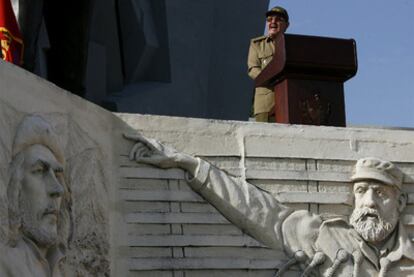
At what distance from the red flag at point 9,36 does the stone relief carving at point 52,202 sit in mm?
636

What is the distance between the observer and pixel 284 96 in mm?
7203

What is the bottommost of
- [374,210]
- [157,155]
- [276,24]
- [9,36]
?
[374,210]

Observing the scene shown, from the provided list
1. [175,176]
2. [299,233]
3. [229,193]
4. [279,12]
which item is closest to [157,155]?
[175,176]

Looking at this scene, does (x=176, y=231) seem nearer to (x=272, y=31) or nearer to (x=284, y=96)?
(x=284, y=96)

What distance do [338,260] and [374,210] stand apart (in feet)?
1.02

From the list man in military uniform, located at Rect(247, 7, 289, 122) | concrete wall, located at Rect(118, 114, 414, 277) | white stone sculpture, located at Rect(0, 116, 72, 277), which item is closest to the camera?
white stone sculpture, located at Rect(0, 116, 72, 277)

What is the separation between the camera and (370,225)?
22.6 ft

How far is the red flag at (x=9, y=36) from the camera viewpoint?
6605 mm

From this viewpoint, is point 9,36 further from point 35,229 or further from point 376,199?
point 376,199

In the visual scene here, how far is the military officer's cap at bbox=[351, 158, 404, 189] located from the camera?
6.96 metres

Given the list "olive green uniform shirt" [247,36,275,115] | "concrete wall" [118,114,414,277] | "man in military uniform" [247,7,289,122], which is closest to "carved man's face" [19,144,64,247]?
"concrete wall" [118,114,414,277]

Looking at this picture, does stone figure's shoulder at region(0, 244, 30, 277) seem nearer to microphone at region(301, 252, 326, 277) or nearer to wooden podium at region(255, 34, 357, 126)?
microphone at region(301, 252, 326, 277)

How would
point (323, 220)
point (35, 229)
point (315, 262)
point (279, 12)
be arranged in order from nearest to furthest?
point (35, 229) < point (315, 262) < point (323, 220) < point (279, 12)

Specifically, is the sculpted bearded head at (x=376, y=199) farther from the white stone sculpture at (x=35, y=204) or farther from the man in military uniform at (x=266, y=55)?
the white stone sculpture at (x=35, y=204)
